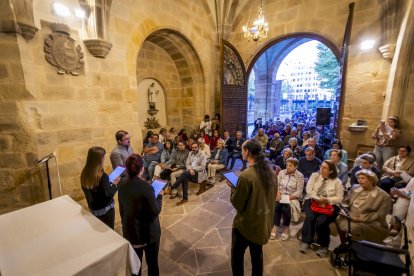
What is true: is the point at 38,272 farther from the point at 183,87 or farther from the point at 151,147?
the point at 183,87

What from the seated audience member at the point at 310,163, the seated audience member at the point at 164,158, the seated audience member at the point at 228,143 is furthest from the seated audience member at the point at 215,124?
the seated audience member at the point at 310,163

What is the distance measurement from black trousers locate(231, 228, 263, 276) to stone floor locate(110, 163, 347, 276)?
0.49 metres

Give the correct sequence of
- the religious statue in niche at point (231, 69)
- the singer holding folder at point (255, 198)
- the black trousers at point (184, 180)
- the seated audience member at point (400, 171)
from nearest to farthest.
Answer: the singer holding folder at point (255, 198)
the seated audience member at point (400, 171)
the black trousers at point (184, 180)
the religious statue in niche at point (231, 69)

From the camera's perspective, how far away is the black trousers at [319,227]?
2.60 meters

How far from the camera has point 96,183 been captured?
6.46ft

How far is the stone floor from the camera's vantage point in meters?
2.32

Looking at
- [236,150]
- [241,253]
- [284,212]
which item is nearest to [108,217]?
[241,253]

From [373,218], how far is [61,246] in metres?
3.05

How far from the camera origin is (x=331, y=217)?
8.52ft

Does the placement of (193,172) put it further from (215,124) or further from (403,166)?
(403,166)

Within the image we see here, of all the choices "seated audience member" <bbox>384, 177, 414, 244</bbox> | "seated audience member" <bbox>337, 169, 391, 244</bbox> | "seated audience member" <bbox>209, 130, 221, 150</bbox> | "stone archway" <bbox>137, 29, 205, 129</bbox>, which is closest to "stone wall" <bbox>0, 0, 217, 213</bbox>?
"stone archway" <bbox>137, 29, 205, 129</bbox>

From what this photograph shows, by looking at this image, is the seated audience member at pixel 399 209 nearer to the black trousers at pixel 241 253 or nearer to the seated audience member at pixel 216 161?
the black trousers at pixel 241 253

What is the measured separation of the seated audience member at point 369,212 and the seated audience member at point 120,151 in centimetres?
307

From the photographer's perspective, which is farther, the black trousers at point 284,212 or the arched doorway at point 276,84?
the arched doorway at point 276,84
